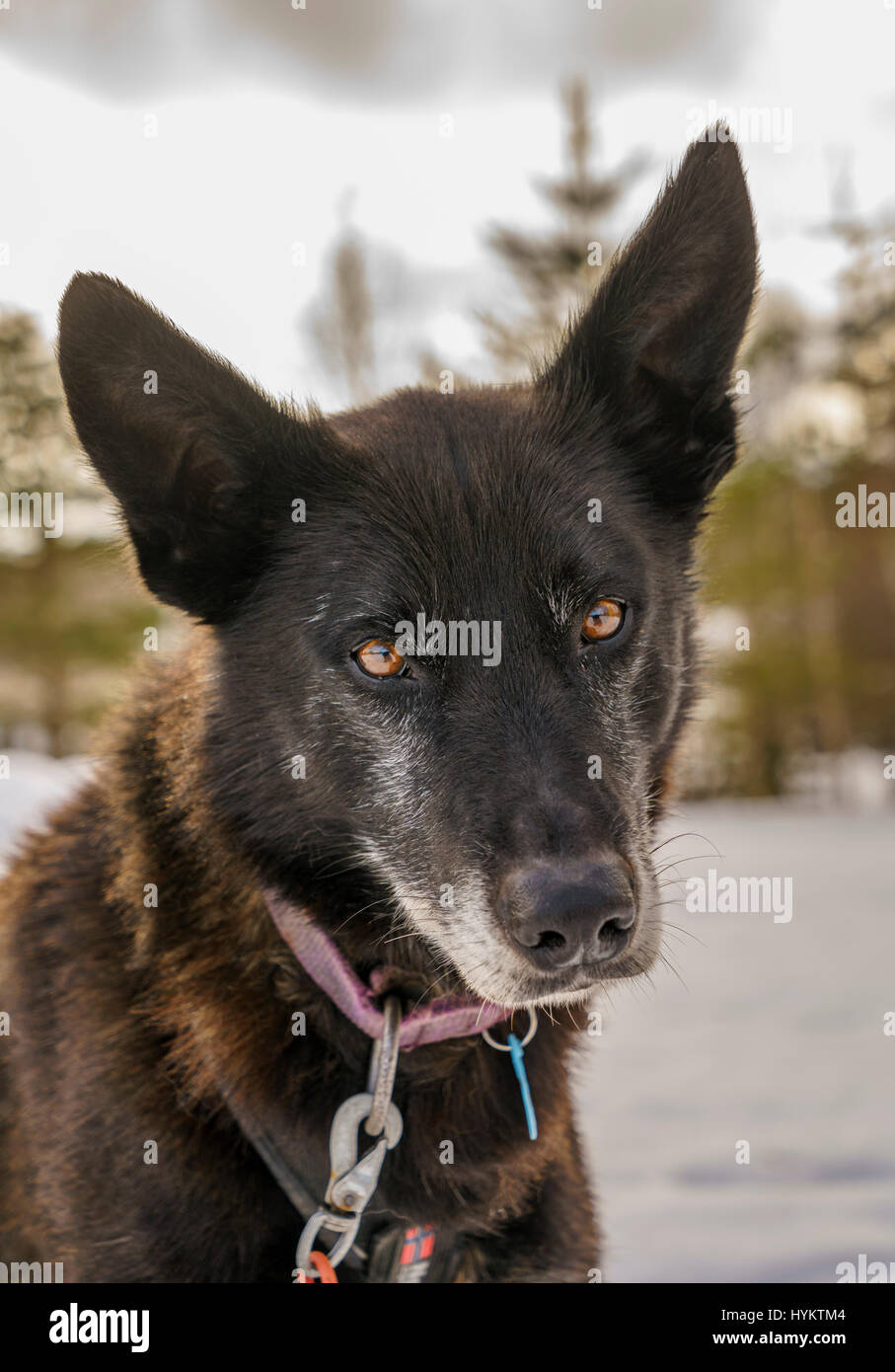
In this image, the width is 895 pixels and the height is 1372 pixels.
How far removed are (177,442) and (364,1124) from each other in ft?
4.54

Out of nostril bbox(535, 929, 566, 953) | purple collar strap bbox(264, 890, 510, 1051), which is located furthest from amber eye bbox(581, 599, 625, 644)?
purple collar strap bbox(264, 890, 510, 1051)

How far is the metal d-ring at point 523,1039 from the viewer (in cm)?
215

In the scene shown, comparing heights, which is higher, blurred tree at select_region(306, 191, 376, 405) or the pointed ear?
blurred tree at select_region(306, 191, 376, 405)

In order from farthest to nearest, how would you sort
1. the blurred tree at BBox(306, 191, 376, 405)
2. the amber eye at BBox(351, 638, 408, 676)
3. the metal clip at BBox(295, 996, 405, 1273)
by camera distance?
1. the blurred tree at BBox(306, 191, 376, 405)
2. the amber eye at BBox(351, 638, 408, 676)
3. the metal clip at BBox(295, 996, 405, 1273)

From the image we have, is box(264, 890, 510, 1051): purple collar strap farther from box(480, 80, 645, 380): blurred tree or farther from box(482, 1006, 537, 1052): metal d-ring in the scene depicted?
box(480, 80, 645, 380): blurred tree

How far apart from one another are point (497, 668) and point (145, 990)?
0.98 m

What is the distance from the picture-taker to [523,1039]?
2.24m

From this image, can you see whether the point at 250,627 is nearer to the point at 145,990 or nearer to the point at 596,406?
the point at 145,990

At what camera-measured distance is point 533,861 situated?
5.79 ft

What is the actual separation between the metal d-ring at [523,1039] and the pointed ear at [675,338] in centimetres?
117

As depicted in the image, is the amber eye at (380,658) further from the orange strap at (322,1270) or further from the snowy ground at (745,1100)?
the orange strap at (322,1270)

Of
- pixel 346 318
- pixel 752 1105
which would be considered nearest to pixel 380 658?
pixel 752 1105

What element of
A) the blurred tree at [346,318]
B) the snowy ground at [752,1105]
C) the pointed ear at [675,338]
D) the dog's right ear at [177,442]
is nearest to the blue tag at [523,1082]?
the snowy ground at [752,1105]

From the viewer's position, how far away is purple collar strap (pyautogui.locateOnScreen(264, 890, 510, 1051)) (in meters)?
2.07
